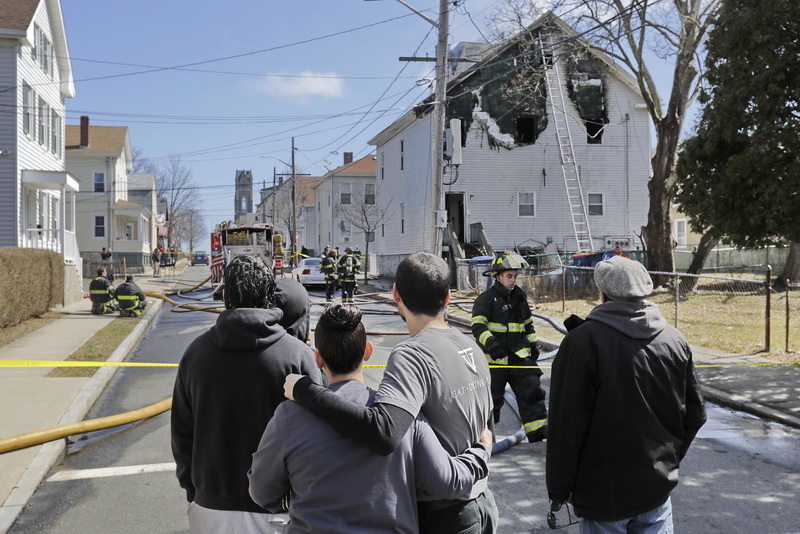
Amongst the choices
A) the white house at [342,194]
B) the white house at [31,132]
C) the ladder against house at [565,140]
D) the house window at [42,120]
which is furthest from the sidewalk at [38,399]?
the white house at [342,194]

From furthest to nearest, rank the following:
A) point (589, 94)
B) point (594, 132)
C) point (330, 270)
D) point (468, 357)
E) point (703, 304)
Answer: point (594, 132)
point (589, 94)
point (330, 270)
point (703, 304)
point (468, 357)

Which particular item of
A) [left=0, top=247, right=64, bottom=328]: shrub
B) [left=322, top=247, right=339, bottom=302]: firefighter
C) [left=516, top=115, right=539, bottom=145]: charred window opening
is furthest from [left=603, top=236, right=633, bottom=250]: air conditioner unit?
[left=0, top=247, right=64, bottom=328]: shrub

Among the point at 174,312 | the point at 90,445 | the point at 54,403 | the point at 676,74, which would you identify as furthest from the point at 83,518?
the point at 676,74

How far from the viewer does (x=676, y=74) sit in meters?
21.7

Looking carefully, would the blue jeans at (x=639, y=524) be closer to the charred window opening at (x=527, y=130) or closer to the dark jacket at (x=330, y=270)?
the dark jacket at (x=330, y=270)

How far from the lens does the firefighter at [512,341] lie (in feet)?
21.4

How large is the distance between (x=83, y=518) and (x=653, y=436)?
4052 millimetres

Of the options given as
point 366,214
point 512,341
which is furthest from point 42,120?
point 512,341

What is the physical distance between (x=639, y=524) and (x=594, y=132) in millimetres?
30189

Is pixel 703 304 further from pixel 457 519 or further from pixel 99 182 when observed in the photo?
pixel 99 182

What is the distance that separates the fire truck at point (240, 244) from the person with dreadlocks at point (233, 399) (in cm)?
2509

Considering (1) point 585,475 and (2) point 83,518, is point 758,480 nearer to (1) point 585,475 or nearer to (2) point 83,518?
(1) point 585,475

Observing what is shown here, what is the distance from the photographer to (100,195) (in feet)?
143

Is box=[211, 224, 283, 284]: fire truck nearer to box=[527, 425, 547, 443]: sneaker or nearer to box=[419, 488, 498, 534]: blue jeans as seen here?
box=[527, 425, 547, 443]: sneaker
